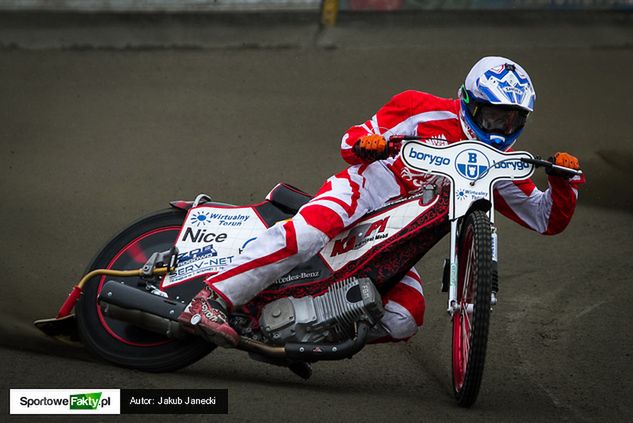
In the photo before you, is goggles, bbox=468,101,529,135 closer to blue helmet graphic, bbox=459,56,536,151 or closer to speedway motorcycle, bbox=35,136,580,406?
blue helmet graphic, bbox=459,56,536,151

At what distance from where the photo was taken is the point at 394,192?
20.9ft

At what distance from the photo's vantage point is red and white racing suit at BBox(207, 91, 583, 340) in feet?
20.2

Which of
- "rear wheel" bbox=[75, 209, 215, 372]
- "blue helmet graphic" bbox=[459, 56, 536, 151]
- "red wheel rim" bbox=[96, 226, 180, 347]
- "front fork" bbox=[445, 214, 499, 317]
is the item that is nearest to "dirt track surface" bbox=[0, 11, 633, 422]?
"rear wheel" bbox=[75, 209, 215, 372]

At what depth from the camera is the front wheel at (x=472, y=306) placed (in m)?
5.45

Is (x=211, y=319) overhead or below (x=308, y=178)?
below

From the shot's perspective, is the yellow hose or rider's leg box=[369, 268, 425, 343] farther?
the yellow hose

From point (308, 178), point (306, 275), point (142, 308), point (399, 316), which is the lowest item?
point (399, 316)

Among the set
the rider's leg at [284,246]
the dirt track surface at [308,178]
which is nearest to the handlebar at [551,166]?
the rider's leg at [284,246]

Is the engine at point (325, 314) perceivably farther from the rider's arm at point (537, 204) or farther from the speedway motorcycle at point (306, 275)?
the rider's arm at point (537, 204)

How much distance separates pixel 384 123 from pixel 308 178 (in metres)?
3.57

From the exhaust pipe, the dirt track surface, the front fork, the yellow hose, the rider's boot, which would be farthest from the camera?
the yellow hose

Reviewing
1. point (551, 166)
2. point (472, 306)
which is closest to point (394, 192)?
point (551, 166)

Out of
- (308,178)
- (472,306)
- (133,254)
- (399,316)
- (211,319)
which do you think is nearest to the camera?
(472,306)

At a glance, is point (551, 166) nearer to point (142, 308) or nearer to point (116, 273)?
point (142, 308)
